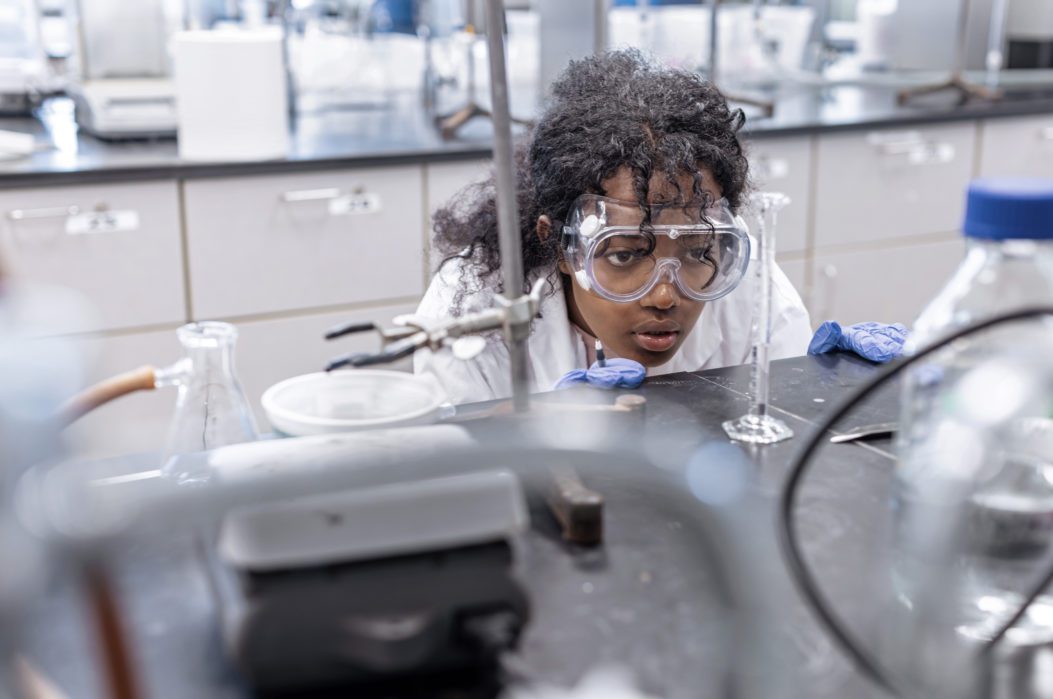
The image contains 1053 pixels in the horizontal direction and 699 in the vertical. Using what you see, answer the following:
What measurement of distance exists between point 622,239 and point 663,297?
12 centimetres

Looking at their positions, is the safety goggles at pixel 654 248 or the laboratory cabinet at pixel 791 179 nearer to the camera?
the safety goggles at pixel 654 248

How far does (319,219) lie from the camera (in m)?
2.75

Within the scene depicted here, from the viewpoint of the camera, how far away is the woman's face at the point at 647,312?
1.54 m

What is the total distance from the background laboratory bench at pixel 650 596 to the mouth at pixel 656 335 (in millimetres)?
492

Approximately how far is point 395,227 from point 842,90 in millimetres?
2159

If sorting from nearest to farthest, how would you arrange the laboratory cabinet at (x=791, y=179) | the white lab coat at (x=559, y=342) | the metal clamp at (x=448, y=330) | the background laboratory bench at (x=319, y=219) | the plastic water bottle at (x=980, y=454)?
the plastic water bottle at (x=980, y=454) < the metal clamp at (x=448, y=330) < the white lab coat at (x=559, y=342) < the background laboratory bench at (x=319, y=219) < the laboratory cabinet at (x=791, y=179)

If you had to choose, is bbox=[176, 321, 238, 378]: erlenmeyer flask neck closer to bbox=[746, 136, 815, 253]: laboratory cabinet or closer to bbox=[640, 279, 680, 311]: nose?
bbox=[640, 279, 680, 311]: nose

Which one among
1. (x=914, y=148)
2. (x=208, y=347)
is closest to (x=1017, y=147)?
(x=914, y=148)

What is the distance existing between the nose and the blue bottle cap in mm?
731

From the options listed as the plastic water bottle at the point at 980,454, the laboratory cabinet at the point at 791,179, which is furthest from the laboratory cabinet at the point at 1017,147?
the plastic water bottle at the point at 980,454

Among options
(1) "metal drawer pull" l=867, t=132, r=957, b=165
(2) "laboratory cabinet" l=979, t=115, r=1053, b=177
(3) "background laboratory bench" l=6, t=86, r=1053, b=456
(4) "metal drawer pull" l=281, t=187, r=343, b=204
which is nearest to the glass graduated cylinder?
(3) "background laboratory bench" l=6, t=86, r=1053, b=456

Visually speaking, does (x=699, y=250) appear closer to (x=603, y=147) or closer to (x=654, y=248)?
(x=654, y=248)

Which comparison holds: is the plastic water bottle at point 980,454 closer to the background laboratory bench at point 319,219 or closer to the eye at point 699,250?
the eye at point 699,250

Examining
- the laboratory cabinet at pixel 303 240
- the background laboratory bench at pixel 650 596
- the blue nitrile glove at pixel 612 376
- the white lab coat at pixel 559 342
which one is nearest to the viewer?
the background laboratory bench at pixel 650 596
